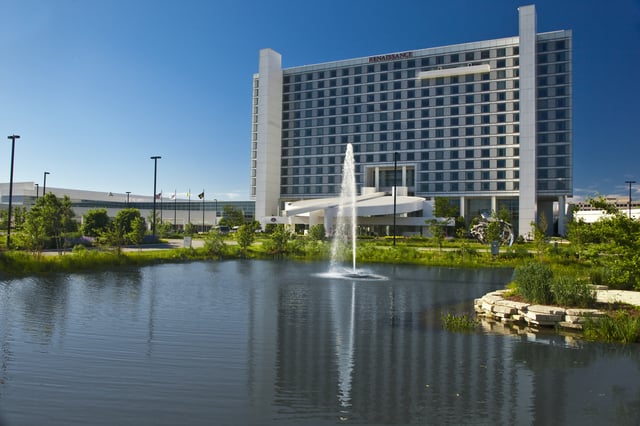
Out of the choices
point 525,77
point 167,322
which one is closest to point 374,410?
point 167,322

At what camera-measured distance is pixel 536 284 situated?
15133mm

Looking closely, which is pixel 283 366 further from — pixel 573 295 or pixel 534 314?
pixel 573 295

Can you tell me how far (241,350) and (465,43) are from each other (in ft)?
290

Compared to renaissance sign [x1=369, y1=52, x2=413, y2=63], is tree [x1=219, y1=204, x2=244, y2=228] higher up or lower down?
lower down

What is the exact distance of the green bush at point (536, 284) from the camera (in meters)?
15.0

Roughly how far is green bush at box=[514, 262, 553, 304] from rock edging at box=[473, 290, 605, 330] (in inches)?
15.8

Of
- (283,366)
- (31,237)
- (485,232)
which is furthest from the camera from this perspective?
(485,232)

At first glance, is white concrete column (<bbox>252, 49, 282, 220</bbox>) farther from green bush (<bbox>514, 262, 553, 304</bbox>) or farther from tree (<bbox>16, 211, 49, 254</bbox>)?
green bush (<bbox>514, 262, 553, 304</bbox>)

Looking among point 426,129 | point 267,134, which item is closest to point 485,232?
point 426,129

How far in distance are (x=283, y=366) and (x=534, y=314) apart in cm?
824

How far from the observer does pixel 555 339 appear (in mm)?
12398

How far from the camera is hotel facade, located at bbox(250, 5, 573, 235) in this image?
3127 inches

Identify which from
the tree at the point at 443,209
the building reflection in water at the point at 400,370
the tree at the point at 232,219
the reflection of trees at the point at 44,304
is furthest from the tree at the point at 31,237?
the tree at the point at 443,209

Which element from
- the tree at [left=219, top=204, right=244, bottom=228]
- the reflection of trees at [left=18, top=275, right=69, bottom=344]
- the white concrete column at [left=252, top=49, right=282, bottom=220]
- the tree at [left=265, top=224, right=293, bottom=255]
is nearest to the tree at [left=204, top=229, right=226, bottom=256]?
the tree at [left=265, top=224, right=293, bottom=255]
